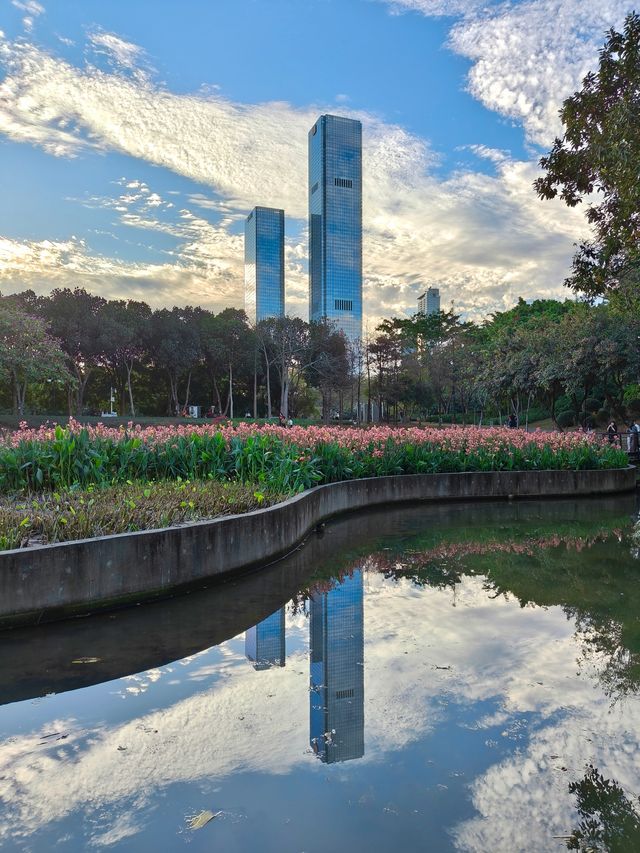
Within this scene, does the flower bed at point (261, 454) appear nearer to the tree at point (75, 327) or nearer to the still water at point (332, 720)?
the still water at point (332, 720)

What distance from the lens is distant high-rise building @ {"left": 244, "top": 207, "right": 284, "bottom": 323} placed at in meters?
152

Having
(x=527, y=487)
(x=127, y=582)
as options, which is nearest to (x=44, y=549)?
(x=127, y=582)

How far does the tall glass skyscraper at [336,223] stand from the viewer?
13212cm

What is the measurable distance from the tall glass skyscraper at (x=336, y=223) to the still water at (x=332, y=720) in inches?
4854

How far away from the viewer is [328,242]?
132500mm

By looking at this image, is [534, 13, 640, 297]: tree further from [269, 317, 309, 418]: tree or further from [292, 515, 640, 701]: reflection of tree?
[269, 317, 309, 418]: tree

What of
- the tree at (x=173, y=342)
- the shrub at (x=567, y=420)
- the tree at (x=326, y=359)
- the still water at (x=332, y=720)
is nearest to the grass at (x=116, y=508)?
the still water at (x=332, y=720)

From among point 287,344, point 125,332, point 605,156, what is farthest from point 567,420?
point 605,156

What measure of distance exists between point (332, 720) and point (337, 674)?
2.29ft

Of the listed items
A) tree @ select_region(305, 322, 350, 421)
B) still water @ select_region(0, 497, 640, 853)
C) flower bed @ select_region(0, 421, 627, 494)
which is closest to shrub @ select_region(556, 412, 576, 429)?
tree @ select_region(305, 322, 350, 421)

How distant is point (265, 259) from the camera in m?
152

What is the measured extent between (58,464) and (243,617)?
15.0 feet

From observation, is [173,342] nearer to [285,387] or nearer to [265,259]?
[285,387]

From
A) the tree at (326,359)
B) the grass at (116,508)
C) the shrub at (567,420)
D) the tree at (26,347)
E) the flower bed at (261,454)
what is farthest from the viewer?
the tree at (326,359)
